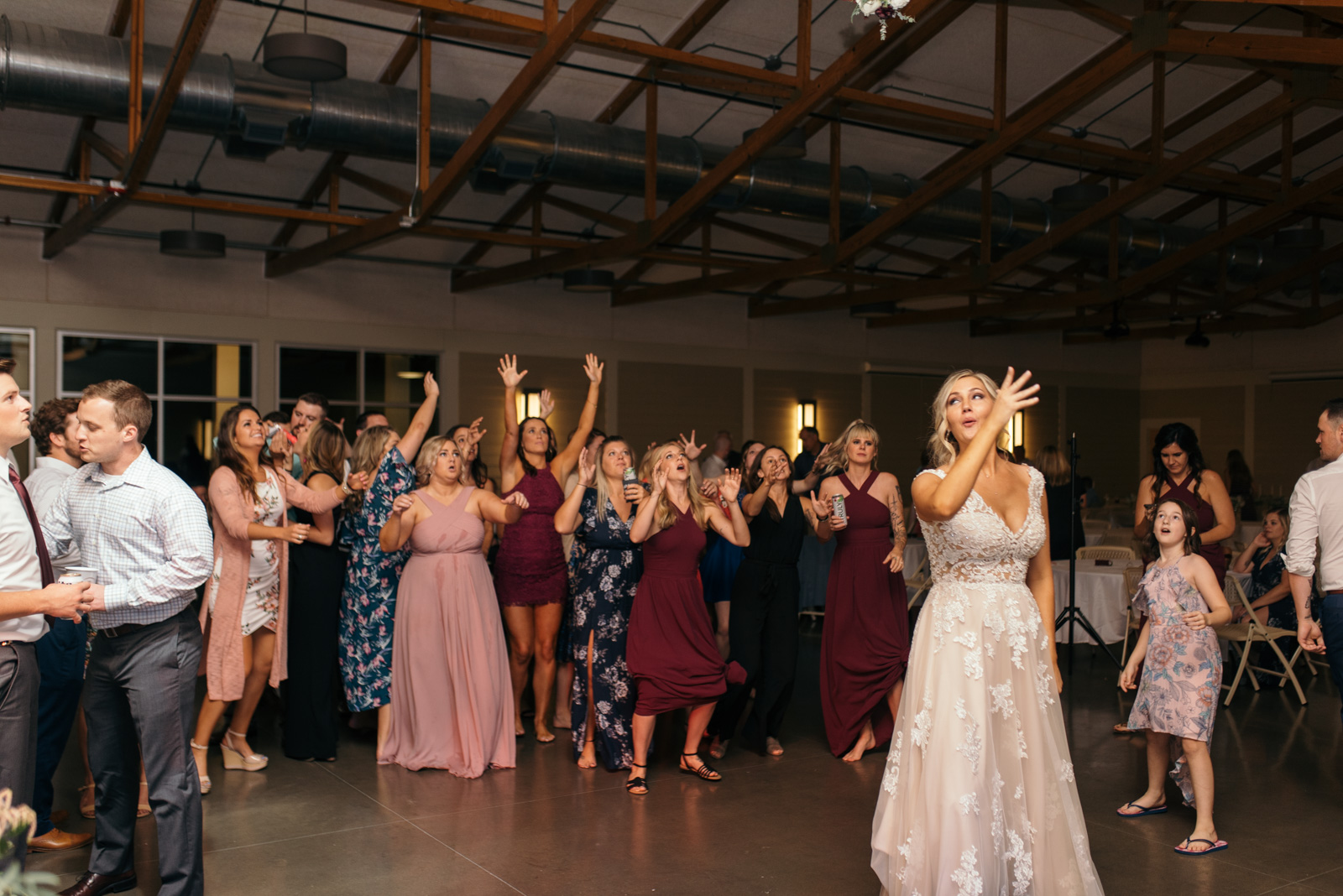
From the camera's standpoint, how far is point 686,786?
4.65m

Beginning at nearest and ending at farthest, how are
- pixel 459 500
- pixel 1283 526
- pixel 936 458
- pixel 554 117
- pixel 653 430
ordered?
pixel 936 458, pixel 459 500, pixel 1283 526, pixel 554 117, pixel 653 430

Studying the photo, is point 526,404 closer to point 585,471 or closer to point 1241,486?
point 585,471

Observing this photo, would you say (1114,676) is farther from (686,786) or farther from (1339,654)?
(686,786)

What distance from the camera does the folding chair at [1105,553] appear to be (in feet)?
26.9

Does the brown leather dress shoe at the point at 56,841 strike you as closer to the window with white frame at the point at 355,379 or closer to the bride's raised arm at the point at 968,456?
the bride's raised arm at the point at 968,456

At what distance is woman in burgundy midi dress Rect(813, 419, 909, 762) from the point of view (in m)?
5.13

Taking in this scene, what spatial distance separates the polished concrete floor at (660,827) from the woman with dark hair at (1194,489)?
3.48 feet

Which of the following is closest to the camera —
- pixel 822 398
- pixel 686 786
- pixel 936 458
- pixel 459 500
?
pixel 936 458

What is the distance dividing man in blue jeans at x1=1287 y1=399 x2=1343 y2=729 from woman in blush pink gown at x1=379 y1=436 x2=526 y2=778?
3173 mm

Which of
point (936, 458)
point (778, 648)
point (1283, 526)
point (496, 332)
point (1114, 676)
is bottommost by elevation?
point (1114, 676)

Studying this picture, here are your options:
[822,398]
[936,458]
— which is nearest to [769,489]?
[936,458]

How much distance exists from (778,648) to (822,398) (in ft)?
33.5

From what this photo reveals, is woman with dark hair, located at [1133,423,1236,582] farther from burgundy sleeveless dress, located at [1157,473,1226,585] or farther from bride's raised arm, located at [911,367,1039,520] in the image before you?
bride's raised arm, located at [911,367,1039,520]

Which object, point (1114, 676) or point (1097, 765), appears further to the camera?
point (1114, 676)
